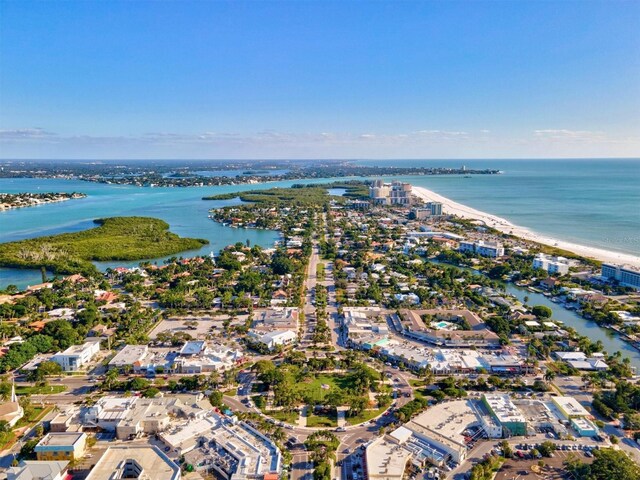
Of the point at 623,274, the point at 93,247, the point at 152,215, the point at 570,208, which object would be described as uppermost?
the point at 570,208

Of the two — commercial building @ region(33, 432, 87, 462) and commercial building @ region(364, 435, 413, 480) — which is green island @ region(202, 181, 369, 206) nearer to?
commercial building @ region(33, 432, 87, 462)

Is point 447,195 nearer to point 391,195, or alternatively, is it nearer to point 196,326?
point 391,195

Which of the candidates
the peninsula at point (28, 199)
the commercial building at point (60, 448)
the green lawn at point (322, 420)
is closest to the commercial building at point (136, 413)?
the commercial building at point (60, 448)

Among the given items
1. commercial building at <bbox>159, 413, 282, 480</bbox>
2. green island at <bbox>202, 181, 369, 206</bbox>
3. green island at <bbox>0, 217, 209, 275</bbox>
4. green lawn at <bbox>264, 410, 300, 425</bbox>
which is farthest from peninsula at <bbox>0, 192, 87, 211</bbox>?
green lawn at <bbox>264, 410, 300, 425</bbox>

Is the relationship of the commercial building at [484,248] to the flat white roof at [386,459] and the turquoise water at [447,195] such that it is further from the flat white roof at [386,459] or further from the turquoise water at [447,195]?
the flat white roof at [386,459]

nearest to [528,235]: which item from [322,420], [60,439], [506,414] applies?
[506,414]
